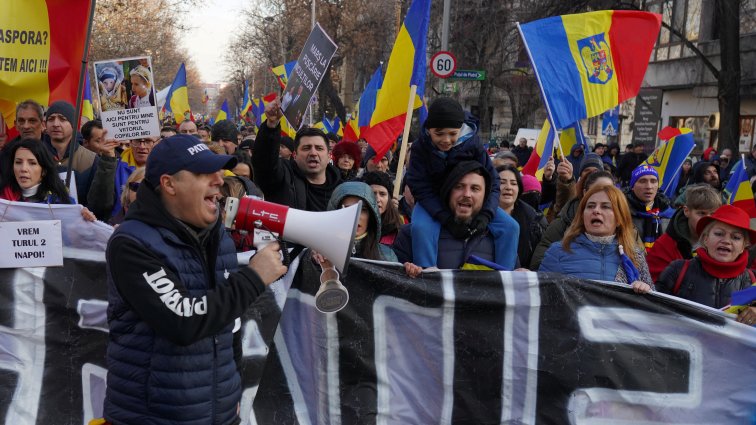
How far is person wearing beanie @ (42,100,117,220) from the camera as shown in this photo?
4473 mm

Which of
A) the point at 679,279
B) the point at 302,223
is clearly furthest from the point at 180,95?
the point at 302,223

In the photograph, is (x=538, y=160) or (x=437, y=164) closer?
(x=437, y=164)

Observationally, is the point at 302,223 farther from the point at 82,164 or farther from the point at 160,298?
the point at 82,164

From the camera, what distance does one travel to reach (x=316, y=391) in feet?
11.7

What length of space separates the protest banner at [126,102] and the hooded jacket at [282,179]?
3.31ft

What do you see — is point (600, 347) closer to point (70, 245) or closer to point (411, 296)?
point (411, 296)

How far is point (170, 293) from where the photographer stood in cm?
227

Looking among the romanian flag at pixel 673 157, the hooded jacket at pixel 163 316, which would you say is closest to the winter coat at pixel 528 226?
the hooded jacket at pixel 163 316

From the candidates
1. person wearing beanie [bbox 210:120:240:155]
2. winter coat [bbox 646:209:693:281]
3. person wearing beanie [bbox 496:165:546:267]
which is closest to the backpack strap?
winter coat [bbox 646:209:693:281]

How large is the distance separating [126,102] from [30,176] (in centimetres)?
122

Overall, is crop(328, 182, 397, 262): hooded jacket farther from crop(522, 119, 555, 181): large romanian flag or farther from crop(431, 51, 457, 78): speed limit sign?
crop(431, 51, 457, 78): speed limit sign

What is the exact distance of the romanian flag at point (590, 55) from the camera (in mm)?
6266

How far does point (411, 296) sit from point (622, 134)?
93.0ft

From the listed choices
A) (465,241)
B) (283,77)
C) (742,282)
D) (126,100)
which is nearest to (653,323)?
(742,282)
